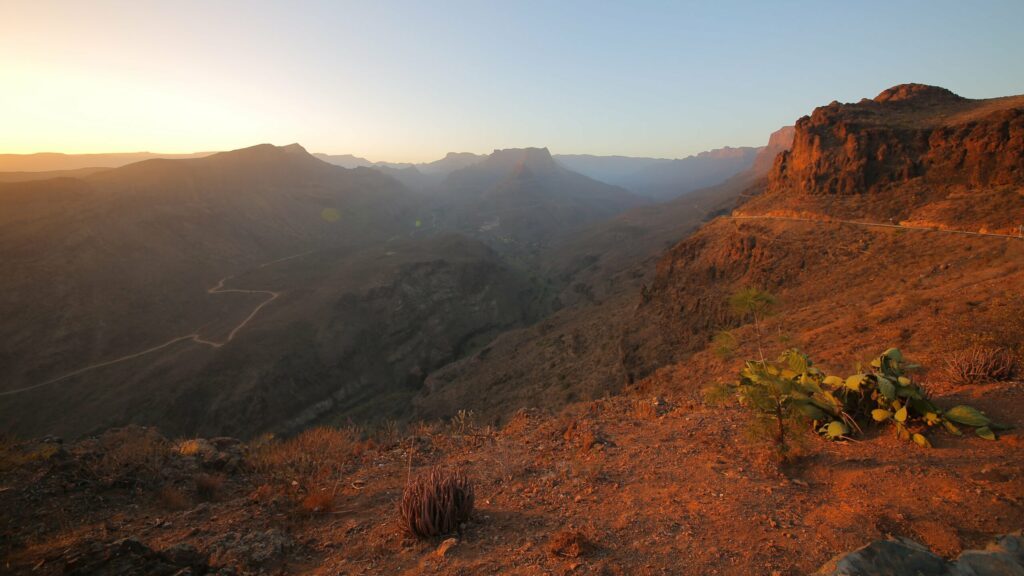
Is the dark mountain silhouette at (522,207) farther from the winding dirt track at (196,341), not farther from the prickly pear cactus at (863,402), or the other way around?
the prickly pear cactus at (863,402)

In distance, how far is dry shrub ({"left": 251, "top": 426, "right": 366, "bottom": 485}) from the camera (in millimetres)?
6676

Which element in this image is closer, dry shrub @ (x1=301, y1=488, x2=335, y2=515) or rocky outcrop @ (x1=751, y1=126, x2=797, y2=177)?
dry shrub @ (x1=301, y1=488, x2=335, y2=515)

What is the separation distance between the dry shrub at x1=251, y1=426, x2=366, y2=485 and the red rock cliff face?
981 inches

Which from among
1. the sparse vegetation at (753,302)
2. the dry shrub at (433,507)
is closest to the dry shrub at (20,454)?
the dry shrub at (433,507)

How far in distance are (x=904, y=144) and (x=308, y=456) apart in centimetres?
2837

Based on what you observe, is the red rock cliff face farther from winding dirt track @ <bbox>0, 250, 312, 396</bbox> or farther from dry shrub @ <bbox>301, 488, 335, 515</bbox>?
winding dirt track @ <bbox>0, 250, 312, 396</bbox>

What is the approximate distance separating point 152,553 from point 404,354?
39.9m

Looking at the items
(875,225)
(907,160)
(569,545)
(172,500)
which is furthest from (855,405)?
(907,160)

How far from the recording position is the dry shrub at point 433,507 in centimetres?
440

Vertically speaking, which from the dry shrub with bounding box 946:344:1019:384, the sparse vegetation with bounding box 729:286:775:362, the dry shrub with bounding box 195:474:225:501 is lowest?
the dry shrub with bounding box 195:474:225:501

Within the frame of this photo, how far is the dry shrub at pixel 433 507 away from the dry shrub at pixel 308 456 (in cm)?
245

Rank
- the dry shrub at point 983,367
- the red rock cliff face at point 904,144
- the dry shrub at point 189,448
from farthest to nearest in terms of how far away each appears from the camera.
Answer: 1. the red rock cliff face at point 904,144
2. the dry shrub at point 189,448
3. the dry shrub at point 983,367

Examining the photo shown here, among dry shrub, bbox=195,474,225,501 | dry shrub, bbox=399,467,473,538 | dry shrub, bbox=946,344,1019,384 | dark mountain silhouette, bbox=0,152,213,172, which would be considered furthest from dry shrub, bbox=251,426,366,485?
dark mountain silhouette, bbox=0,152,213,172

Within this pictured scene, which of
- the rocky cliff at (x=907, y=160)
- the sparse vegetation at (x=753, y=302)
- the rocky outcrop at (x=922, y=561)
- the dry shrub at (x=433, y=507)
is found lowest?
the dry shrub at (x=433, y=507)
